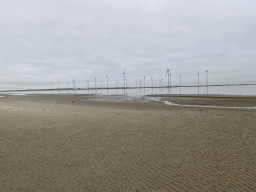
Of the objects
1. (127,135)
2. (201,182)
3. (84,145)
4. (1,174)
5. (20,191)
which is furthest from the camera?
(127,135)

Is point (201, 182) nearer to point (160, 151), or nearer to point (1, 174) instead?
point (160, 151)

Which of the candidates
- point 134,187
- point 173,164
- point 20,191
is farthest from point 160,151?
point 20,191

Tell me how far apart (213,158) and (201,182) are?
175 centimetres

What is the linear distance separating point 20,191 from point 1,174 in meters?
1.19

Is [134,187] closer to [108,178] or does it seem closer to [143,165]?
[108,178]

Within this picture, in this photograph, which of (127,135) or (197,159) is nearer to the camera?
(197,159)

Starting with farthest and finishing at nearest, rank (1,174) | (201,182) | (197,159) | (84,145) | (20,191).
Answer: (84,145) → (197,159) → (1,174) → (201,182) → (20,191)

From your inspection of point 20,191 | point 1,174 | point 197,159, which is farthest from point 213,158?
point 1,174

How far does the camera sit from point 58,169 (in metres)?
4.52

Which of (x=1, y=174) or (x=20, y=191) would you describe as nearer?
(x=20, y=191)

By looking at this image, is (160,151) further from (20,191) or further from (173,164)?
(20,191)

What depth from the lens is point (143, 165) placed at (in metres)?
4.80

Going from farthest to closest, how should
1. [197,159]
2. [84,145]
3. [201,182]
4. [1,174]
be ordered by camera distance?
[84,145]
[197,159]
[1,174]
[201,182]

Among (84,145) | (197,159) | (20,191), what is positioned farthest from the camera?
(84,145)
